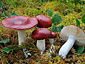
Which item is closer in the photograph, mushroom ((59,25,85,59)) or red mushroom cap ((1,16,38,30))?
red mushroom cap ((1,16,38,30))

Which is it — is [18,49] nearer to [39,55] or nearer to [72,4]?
[39,55]

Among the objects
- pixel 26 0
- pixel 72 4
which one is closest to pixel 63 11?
pixel 72 4

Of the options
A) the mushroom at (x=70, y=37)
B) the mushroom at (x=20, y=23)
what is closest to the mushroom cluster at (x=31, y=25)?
the mushroom at (x=20, y=23)

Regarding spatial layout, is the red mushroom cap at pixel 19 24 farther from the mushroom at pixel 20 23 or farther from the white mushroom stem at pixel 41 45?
the white mushroom stem at pixel 41 45

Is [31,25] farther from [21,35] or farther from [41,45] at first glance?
[41,45]

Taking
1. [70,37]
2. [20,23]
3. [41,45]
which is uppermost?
[20,23]

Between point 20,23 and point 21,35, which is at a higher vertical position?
point 20,23

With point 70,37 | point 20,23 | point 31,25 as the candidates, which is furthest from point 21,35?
point 70,37

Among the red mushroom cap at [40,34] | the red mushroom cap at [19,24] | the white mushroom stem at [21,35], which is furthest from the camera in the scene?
the white mushroom stem at [21,35]

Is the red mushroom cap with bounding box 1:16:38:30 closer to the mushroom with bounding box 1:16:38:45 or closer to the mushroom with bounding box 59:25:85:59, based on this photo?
the mushroom with bounding box 1:16:38:45

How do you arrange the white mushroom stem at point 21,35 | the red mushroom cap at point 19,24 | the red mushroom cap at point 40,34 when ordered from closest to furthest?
the red mushroom cap at point 19,24, the red mushroom cap at point 40,34, the white mushroom stem at point 21,35

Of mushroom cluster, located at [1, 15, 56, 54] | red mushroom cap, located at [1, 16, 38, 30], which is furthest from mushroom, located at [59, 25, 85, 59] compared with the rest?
red mushroom cap, located at [1, 16, 38, 30]
